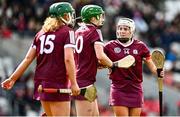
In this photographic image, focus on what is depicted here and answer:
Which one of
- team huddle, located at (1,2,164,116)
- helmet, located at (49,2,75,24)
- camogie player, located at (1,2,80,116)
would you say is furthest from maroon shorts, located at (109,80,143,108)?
helmet, located at (49,2,75,24)

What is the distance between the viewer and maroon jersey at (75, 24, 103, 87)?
1133 cm

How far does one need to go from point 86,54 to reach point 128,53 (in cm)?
71

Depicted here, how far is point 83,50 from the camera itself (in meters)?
11.4

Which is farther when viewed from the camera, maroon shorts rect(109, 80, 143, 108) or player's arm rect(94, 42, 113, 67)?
maroon shorts rect(109, 80, 143, 108)

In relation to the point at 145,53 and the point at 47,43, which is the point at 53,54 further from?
the point at 145,53

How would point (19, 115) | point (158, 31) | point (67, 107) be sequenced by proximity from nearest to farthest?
point (67, 107) < point (19, 115) < point (158, 31)

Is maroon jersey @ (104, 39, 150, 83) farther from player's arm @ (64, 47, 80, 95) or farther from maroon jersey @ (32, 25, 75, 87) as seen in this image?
player's arm @ (64, 47, 80, 95)

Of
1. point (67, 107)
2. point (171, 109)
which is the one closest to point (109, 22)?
point (171, 109)

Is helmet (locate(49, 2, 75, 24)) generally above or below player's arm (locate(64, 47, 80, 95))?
above

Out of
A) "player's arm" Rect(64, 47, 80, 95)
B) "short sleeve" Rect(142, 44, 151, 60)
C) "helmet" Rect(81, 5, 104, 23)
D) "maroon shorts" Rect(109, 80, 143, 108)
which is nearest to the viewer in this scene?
"player's arm" Rect(64, 47, 80, 95)

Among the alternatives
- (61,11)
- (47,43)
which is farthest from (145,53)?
(47,43)

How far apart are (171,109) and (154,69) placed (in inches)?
373

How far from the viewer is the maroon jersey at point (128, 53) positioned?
38.3 ft

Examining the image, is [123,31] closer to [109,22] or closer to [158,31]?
[109,22]
